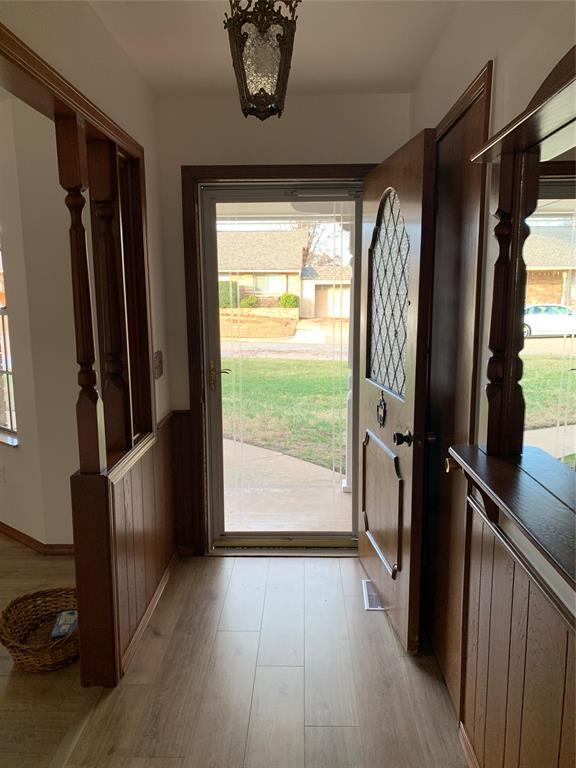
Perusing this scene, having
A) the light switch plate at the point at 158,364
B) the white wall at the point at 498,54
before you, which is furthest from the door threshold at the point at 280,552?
the white wall at the point at 498,54

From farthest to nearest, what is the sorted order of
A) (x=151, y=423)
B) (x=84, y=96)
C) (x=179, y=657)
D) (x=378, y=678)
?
(x=151, y=423), (x=179, y=657), (x=378, y=678), (x=84, y=96)

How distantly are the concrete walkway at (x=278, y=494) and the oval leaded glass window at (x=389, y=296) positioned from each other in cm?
112

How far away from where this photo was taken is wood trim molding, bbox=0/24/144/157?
53.0 inches

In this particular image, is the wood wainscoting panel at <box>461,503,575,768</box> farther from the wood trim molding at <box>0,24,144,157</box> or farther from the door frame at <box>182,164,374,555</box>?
the wood trim molding at <box>0,24,144,157</box>

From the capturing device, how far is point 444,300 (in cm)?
202

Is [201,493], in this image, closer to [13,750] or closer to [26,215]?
[13,750]

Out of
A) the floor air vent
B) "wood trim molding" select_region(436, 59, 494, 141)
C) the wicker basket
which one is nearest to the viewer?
"wood trim molding" select_region(436, 59, 494, 141)

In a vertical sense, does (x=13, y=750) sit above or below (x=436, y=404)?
below

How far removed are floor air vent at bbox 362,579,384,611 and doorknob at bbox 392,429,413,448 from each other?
909 millimetres

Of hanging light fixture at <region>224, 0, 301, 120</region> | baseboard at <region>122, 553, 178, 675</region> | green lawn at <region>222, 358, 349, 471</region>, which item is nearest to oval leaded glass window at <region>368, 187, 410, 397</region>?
green lawn at <region>222, 358, 349, 471</region>

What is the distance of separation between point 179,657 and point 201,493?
969 mm

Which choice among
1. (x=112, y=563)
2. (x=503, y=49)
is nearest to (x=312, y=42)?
(x=503, y=49)

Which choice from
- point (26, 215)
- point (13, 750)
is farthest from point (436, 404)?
point (26, 215)

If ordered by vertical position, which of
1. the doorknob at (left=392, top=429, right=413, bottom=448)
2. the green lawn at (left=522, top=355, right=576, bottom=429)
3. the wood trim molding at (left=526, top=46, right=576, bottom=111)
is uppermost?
the wood trim molding at (left=526, top=46, right=576, bottom=111)
